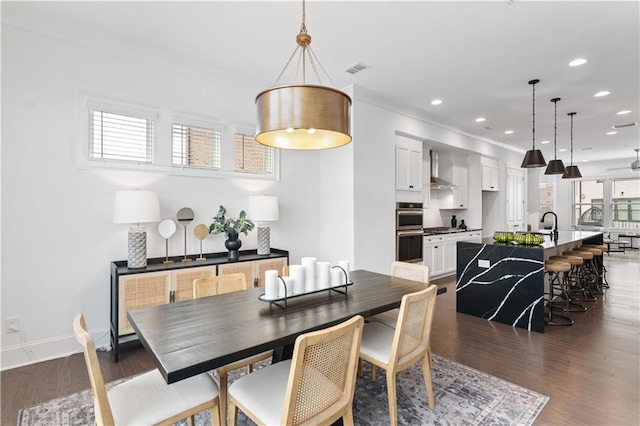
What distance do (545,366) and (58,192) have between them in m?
4.59

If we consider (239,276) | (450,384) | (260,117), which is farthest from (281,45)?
(450,384)

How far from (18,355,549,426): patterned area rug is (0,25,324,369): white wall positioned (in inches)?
38.3

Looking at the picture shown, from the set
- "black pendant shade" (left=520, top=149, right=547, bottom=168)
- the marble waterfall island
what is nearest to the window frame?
the marble waterfall island

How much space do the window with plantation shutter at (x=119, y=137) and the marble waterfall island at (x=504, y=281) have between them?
160 inches

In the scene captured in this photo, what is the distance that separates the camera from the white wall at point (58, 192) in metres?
2.74

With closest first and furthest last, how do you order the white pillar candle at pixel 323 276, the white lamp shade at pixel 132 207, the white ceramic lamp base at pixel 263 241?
1. the white pillar candle at pixel 323 276
2. the white lamp shade at pixel 132 207
3. the white ceramic lamp base at pixel 263 241

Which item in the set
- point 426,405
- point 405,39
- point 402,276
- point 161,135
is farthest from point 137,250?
point 405,39

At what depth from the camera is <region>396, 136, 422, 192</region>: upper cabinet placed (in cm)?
527

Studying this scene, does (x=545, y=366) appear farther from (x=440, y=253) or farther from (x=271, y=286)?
(x=440, y=253)

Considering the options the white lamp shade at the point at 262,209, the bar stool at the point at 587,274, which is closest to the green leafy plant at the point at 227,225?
the white lamp shade at the point at 262,209

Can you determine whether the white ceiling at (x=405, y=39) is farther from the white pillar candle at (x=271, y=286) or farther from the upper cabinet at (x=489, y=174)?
the upper cabinet at (x=489, y=174)

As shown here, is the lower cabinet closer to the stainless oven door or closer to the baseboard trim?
the stainless oven door

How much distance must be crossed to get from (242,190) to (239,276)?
175 centimetres

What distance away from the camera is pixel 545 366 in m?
2.78
